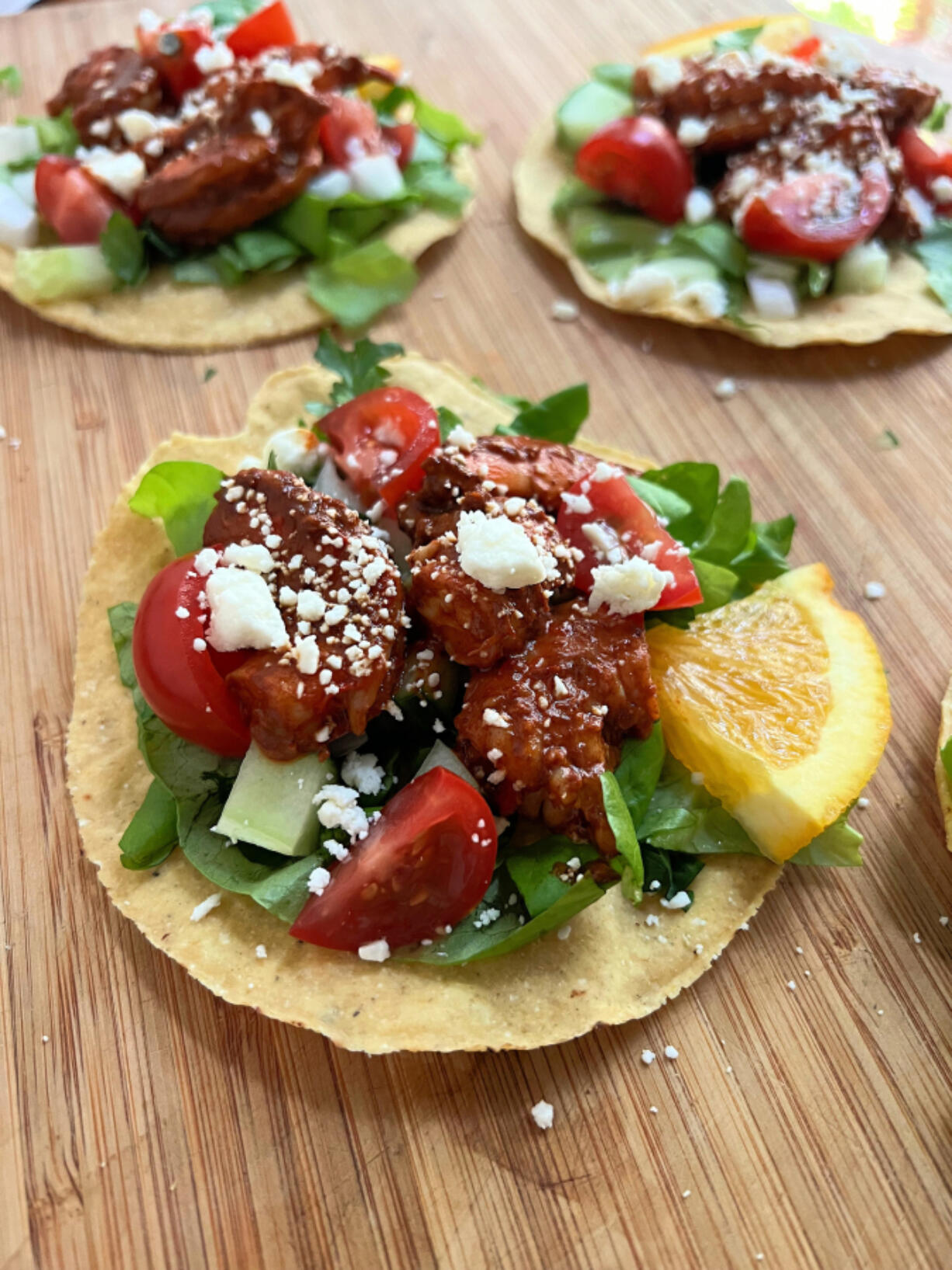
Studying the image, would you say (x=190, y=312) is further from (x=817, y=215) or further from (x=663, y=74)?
(x=817, y=215)

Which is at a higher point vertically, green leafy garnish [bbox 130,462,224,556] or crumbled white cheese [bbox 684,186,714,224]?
green leafy garnish [bbox 130,462,224,556]

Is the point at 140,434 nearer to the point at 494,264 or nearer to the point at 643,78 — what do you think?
the point at 494,264

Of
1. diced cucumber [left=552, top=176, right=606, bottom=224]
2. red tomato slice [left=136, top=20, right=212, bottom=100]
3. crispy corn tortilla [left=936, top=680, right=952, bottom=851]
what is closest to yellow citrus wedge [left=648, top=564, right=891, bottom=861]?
crispy corn tortilla [left=936, top=680, right=952, bottom=851]

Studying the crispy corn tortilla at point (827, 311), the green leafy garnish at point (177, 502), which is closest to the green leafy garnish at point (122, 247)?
the green leafy garnish at point (177, 502)

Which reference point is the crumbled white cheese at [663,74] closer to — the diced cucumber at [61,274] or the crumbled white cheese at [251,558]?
the diced cucumber at [61,274]

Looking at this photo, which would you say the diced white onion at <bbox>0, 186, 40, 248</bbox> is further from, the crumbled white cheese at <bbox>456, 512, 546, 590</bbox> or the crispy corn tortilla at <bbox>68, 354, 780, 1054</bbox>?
the crumbled white cheese at <bbox>456, 512, 546, 590</bbox>
